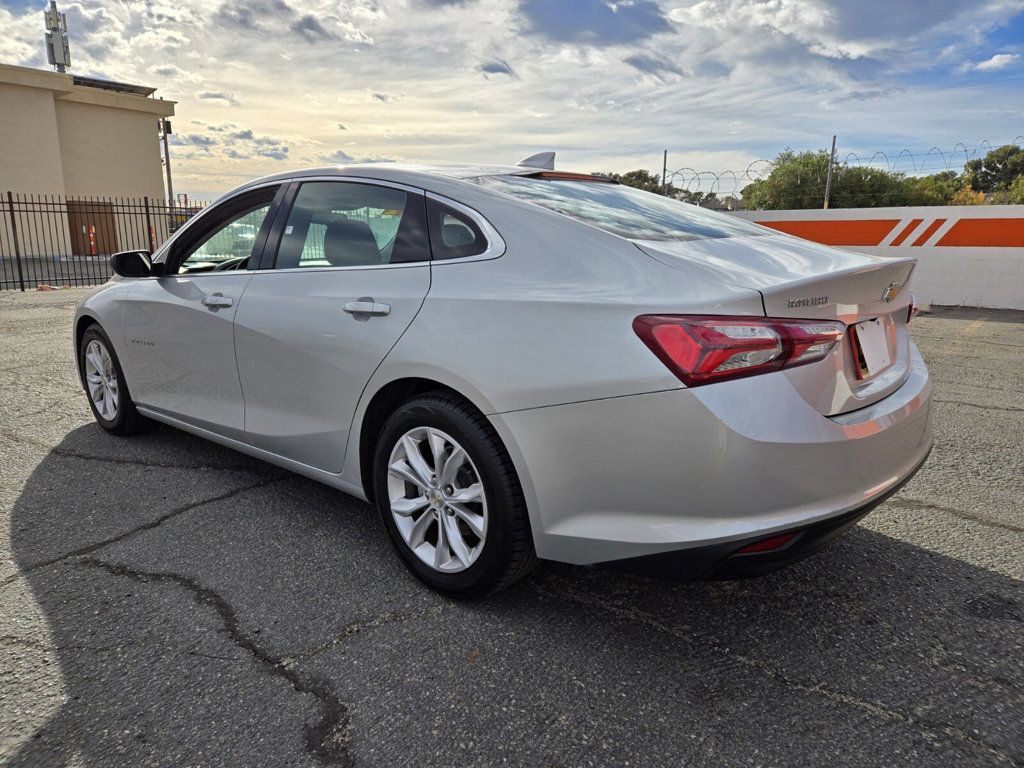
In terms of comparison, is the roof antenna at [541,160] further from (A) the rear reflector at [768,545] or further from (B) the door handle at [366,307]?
(A) the rear reflector at [768,545]

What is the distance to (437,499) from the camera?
8.66 ft

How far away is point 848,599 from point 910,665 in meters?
0.40

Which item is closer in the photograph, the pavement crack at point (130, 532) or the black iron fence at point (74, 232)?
the pavement crack at point (130, 532)

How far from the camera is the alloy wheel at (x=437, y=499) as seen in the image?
2539mm

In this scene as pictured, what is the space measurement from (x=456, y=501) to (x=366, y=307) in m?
0.82

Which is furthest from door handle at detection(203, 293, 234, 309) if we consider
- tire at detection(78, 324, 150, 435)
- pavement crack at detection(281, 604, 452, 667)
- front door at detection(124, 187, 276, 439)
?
pavement crack at detection(281, 604, 452, 667)

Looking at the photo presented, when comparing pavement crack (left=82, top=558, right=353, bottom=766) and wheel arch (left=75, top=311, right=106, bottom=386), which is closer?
pavement crack (left=82, top=558, right=353, bottom=766)

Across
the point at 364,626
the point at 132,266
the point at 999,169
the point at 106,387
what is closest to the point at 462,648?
the point at 364,626

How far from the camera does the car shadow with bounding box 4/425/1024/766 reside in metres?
1.98

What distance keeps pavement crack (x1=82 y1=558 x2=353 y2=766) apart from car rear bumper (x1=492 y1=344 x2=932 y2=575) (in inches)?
30.9

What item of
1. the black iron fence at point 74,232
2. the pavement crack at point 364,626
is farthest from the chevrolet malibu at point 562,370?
the black iron fence at point 74,232

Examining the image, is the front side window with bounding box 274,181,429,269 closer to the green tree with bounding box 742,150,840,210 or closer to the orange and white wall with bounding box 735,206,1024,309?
the orange and white wall with bounding box 735,206,1024,309

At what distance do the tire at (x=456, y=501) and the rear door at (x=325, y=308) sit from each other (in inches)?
10.9

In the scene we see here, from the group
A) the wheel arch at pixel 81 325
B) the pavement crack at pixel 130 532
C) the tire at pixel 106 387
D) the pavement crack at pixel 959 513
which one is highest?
the wheel arch at pixel 81 325
